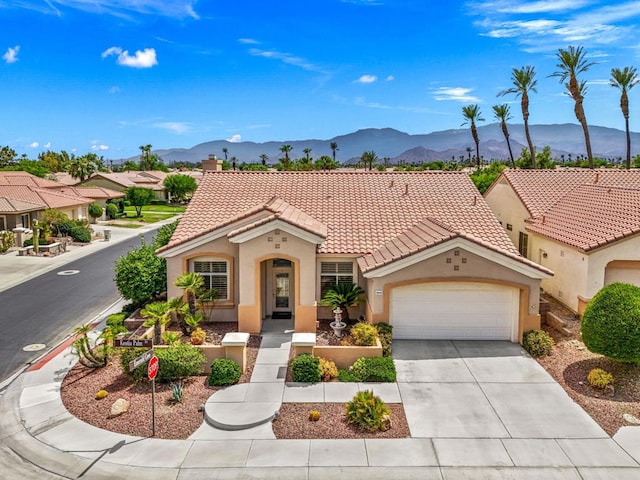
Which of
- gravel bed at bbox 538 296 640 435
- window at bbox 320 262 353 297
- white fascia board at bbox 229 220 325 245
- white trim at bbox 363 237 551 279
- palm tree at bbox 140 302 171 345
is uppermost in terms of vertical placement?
white fascia board at bbox 229 220 325 245

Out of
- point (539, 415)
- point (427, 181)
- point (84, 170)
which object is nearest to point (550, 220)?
point (427, 181)

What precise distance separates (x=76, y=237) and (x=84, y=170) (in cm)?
4455

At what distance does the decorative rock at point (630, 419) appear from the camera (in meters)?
12.0

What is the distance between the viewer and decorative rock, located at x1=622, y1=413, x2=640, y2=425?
1199cm

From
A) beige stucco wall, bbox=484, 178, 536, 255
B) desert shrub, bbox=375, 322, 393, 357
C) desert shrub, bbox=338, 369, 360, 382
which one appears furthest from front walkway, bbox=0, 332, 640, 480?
beige stucco wall, bbox=484, 178, 536, 255

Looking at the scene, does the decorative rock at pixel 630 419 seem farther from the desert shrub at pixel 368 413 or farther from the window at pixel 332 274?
the window at pixel 332 274

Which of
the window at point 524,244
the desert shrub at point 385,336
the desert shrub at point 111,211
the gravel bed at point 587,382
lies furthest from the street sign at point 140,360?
the desert shrub at point 111,211

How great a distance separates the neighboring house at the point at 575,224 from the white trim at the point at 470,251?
10.8 feet

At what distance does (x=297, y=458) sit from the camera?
10.6 metres

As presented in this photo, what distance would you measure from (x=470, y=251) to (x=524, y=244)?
440 inches

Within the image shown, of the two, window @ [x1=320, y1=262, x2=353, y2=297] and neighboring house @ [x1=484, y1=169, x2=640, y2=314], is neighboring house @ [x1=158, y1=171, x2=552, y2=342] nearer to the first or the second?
window @ [x1=320, y1=262, x2=353, y2=297]

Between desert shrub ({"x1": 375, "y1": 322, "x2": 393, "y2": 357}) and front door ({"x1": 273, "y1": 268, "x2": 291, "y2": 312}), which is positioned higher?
front door ({"x1": 273, "y1": 268, "x2": 291, "y2": 312})

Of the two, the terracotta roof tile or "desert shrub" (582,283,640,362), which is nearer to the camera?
"desert shrub" (582,283,640,362)

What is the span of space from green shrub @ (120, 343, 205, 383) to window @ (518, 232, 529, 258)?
18.2 meters
